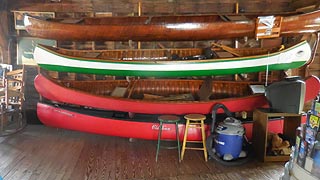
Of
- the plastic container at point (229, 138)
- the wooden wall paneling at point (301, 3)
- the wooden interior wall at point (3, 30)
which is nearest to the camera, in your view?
the plastic container at point (229, 138)

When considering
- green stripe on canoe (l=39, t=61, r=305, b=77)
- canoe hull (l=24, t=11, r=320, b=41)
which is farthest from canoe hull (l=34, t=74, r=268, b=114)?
canoe hull (l=24, t=11, r=320, b=41)

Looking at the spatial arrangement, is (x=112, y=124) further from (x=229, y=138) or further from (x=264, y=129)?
(x=264, y=129)

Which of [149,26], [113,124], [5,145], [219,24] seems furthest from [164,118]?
[5,145]

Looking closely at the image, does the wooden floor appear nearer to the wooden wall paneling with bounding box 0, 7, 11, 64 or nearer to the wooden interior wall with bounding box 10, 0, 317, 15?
the wooden wall paneling with bounding box 0, 7, 11, 64

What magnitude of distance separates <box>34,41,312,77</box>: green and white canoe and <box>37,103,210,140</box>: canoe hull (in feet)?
2.07

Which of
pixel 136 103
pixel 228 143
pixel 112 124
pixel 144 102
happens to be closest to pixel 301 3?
pixel 228 143

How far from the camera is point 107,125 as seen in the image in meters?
3.67

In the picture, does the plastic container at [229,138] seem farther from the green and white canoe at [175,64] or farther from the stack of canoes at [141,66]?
the green and white canoe at [175,64]

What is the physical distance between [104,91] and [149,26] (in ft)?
5.03

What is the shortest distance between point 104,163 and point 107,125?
2.23ft

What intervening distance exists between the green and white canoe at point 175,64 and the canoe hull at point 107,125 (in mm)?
630

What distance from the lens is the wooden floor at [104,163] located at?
110 inches

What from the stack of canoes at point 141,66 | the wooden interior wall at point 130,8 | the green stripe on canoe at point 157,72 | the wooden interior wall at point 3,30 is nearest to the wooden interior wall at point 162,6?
the wooden interior wall at point 130,8

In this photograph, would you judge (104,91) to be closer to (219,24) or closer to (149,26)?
(149,26)
